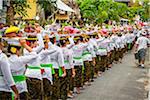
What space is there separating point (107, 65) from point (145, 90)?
6.38m

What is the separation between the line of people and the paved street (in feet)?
1.30

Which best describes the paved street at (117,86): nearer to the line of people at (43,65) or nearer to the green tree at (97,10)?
the line of people at (43,65)

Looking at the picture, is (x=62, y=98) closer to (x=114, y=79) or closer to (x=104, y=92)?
(x=104, y=92)

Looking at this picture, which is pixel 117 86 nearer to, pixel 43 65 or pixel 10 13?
pixel 10 13

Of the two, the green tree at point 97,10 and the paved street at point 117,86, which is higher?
the green tree at point 97,10

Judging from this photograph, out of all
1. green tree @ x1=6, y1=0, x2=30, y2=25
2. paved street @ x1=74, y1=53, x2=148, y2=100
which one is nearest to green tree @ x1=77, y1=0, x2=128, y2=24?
A: paved street @ x1=74, y1=53, x2=148, y2=100

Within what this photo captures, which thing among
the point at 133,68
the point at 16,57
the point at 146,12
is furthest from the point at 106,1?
the point at 16,57

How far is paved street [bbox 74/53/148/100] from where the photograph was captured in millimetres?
13297

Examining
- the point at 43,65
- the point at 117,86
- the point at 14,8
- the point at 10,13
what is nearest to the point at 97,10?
the point at 117,86

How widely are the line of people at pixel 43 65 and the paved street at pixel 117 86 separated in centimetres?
39

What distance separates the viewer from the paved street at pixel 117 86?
1330 cm

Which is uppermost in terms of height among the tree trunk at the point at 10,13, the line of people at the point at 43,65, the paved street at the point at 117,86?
the tree trunk at the point at 10,13

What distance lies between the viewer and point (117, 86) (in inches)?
609

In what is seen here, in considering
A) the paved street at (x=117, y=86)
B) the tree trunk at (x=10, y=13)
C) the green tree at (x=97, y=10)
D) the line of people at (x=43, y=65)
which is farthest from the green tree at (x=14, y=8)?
the green tree at (x=97, y=10)
